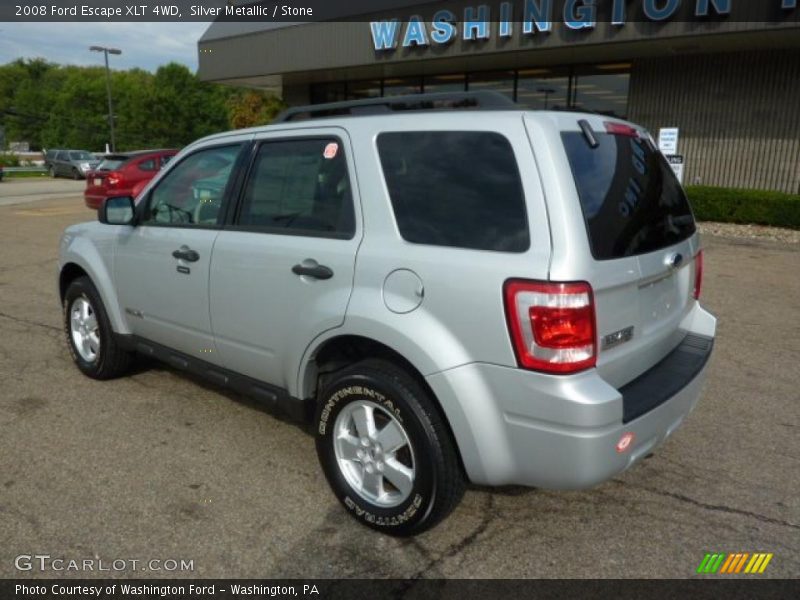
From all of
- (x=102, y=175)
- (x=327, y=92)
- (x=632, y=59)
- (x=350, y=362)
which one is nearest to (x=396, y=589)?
(x=350, y=362)

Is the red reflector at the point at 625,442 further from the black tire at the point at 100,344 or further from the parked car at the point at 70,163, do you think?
the parked car at the point at 70,163

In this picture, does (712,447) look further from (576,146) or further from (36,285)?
(36,285)

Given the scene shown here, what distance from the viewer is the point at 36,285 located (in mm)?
7957

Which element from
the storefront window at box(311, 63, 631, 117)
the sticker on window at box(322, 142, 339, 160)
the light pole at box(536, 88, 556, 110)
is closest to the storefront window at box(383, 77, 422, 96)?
the storefront window at box(311, 63, 631, 117)

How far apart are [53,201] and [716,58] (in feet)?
64.4

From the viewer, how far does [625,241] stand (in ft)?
8.23

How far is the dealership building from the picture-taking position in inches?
490

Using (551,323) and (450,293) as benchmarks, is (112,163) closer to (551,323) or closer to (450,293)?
(450,293)

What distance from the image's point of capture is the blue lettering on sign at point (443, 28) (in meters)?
15.1

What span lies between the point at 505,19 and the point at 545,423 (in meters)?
13.9

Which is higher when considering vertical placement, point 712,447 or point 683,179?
point 683,179

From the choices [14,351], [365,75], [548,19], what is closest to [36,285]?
[14,351]

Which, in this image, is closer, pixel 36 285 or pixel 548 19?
pixel 36 285

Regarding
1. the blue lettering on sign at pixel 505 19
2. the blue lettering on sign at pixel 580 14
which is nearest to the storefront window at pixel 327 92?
the blue lettering on sign at pixel 505 19
